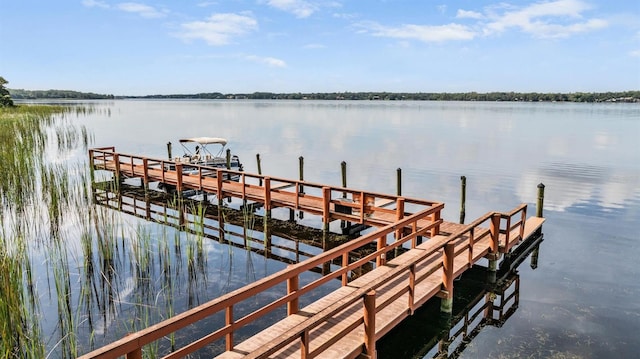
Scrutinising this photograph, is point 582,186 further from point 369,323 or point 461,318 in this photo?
point 369,323

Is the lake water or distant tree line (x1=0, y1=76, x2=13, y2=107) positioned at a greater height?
distant tree line (x1=0, y1=76, x2=13, y2=107)

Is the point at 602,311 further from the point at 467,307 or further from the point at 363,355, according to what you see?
the point at 363,355

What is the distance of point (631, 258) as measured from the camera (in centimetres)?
1401

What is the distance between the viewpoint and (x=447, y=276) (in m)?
9.29

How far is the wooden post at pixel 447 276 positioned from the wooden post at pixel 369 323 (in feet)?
10.1

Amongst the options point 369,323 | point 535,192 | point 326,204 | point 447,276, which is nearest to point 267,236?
point 326,204

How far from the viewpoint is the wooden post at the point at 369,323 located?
6.45 metres

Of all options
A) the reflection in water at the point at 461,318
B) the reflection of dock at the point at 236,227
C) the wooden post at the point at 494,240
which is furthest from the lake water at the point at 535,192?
the reflection of dock at the point at 236,227

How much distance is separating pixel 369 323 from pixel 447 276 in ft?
10.9

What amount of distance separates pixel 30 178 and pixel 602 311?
20.7 meters

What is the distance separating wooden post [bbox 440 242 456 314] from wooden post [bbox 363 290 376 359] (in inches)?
121

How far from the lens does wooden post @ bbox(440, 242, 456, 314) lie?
907cm

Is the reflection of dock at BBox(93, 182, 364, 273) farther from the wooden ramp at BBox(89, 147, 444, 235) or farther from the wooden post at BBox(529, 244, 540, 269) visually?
the wooden post at BBox(529, 244, 540, 269)

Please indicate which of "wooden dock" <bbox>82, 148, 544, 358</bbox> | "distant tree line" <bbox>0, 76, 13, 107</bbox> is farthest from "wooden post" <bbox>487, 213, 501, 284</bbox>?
"distant tree line" <bbox>0, 76, 13, 107</bbox>
